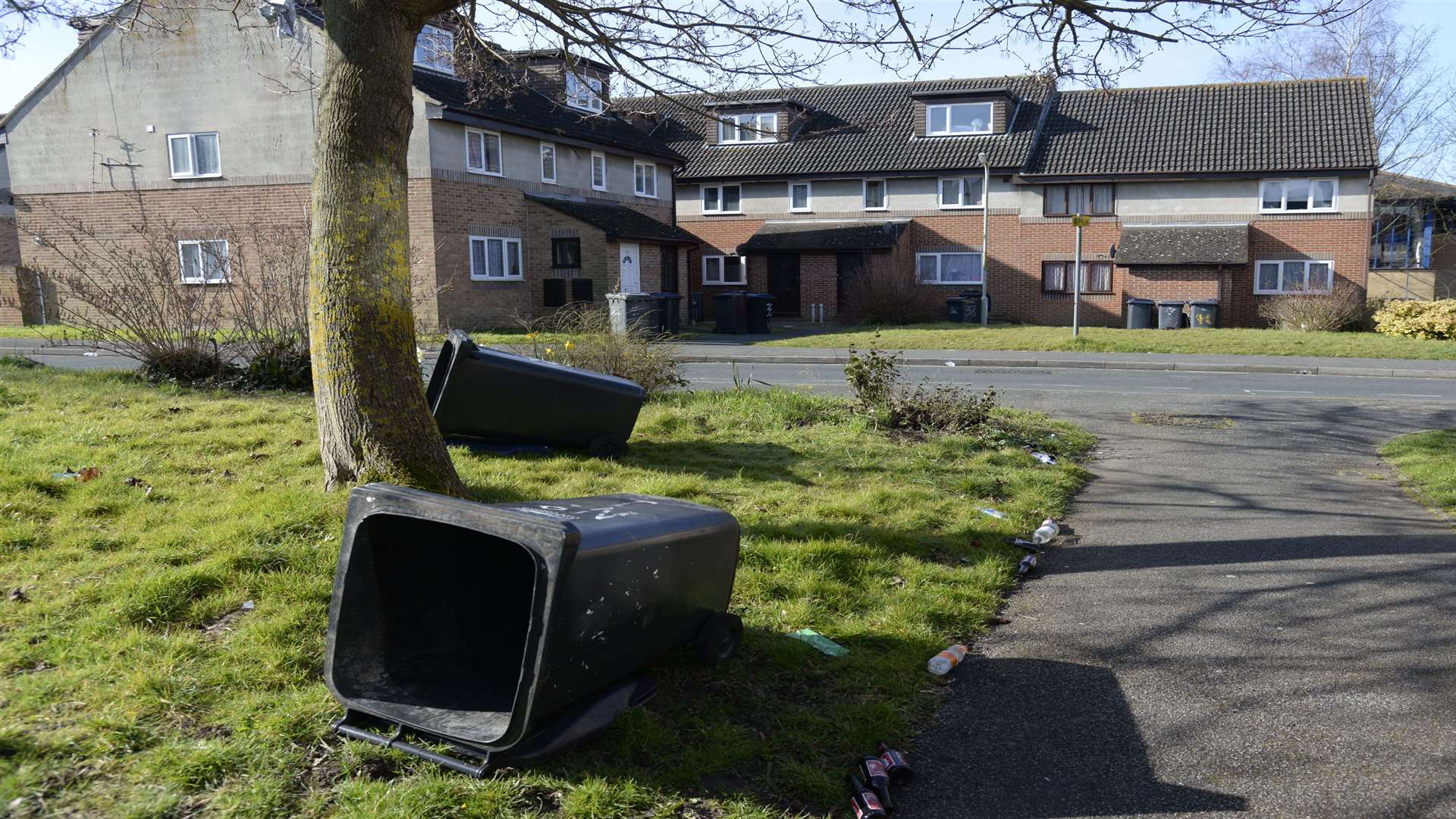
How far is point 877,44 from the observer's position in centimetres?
791

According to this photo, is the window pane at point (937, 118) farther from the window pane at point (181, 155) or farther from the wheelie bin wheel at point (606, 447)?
the wheelie bin wheel at point (606, 447)

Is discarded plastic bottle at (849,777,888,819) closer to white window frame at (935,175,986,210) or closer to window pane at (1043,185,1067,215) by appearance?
white window frame at (935,175,986,210)

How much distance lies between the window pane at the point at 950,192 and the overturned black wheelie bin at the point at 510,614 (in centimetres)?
3370

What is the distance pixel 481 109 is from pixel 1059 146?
769 inches

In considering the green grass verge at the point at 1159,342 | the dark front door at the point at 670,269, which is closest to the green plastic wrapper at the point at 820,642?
the green grass verge at the point at 1159,342

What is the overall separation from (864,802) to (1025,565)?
118 inches

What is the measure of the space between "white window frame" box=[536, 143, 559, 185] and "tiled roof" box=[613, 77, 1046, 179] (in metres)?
6.25

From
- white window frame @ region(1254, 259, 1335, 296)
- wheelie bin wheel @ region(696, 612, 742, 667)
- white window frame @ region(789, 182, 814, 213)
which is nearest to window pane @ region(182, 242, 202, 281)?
wheelie bin wheel @ region(696, 612, 742, 667)

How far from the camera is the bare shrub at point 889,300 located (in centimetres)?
3209

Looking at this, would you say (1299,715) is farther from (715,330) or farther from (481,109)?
(715,330)

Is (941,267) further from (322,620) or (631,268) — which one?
(322,620)

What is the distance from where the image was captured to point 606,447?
829 centimetres

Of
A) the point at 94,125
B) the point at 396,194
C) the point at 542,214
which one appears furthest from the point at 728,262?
the point at 396,194

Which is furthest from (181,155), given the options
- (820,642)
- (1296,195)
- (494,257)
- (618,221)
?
(1296,195)
